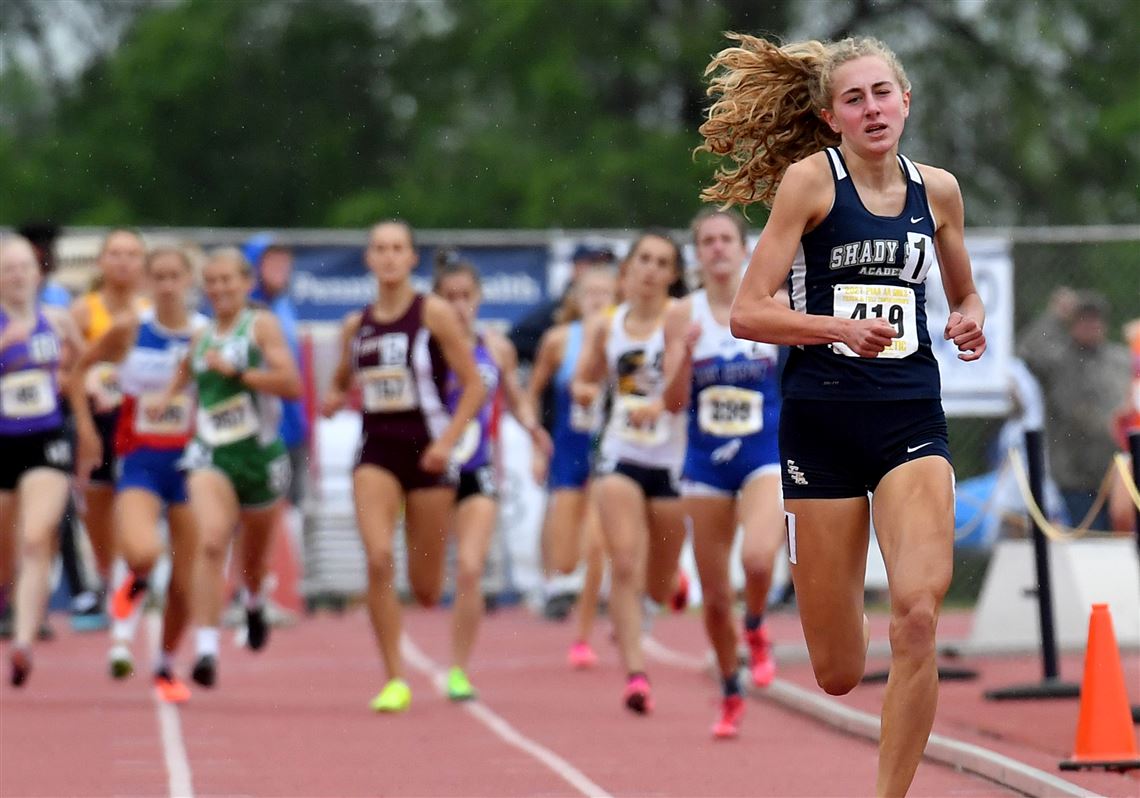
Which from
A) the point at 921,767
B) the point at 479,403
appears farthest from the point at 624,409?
the point at 921,767

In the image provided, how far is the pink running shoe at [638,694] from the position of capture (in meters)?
11.4

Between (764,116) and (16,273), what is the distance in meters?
6.51

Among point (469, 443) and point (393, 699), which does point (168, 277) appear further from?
point (393, 699)

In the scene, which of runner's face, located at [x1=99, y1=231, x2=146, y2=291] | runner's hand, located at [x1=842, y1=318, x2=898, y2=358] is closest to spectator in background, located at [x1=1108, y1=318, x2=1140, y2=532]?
runner's face, located at [x1=99, y1=231, x2=146, y2=291]

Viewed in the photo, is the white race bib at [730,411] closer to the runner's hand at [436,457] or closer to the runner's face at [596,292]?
the runner's hand at [436,457]

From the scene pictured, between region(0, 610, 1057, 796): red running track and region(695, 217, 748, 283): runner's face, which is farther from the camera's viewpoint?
region(695, 217, 748, 283): runner's face

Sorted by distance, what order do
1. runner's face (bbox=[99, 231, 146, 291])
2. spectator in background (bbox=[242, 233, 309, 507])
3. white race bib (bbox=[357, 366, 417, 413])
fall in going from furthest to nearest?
spectator in background (bbox=[242, 233, 309, 507])
runner's face (bbox=[99, 231, 146, 291])
white race bib (bbox=[357, 366, 417, 413])

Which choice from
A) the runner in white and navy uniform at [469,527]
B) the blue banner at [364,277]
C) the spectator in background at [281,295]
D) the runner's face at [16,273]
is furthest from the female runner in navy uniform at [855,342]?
the blue banner at [364,277]

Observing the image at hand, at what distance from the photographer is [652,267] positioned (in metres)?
11.9

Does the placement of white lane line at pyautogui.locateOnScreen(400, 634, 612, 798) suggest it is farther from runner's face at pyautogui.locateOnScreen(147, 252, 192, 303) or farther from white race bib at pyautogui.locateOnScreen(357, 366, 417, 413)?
runner's face at pyautogui.locateOnScreen(147, 252, 192, 303)

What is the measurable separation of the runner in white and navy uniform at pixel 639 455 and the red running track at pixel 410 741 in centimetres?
56

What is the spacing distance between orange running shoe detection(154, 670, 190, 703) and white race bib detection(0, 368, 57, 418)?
1662 millimetres

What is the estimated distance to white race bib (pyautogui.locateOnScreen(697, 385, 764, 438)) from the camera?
418 inches

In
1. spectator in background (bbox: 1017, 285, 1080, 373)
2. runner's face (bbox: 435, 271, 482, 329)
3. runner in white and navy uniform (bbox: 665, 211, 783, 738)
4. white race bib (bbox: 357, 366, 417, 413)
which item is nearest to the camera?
runner in white and navy uniform (bbox: 665, 211, 783, 738)
